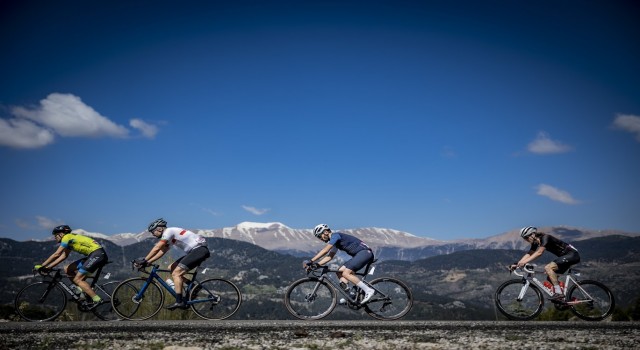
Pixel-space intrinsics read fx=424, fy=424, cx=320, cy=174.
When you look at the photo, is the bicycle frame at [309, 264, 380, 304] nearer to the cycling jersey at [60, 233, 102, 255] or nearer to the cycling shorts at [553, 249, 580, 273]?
the cycling shorts at [553, 249, 580, 273]

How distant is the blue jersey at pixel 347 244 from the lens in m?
11.3

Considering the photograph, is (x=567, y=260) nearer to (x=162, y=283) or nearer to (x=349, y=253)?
(x=349, y=253)

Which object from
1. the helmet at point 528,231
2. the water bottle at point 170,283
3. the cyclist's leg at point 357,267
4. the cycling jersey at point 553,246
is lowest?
the water bottle at point 170,283

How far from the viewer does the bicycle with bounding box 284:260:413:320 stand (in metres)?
11.5

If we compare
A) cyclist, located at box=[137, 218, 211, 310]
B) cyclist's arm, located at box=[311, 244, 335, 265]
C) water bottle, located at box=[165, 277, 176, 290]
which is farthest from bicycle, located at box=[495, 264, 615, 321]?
water bottle, located at box=[165, 277, 176, 290]

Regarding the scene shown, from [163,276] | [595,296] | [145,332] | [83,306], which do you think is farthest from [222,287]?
[595,296]

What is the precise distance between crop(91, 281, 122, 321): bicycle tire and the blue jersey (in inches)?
250

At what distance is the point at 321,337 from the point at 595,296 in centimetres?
877

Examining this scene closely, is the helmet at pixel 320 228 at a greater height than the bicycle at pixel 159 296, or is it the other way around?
the helmet at pixel 320 228

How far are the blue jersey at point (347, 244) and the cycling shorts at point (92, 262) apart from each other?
6.38 m

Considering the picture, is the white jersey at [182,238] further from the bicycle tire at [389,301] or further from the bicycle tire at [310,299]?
the bicycle tire at [389,301]

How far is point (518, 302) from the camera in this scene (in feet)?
39.3

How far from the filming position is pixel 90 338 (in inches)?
276

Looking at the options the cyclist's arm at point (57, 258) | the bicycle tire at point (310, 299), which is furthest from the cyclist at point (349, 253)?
the cyclist's arm at point (57, 258)
